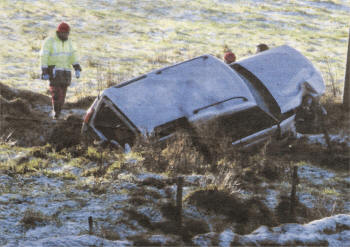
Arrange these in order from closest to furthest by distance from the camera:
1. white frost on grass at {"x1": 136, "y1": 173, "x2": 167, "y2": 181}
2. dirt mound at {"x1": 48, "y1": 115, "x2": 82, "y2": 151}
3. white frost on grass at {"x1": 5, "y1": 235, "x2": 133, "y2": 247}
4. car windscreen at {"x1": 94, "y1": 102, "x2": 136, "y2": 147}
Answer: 1. white frost on grass at {"x1": 5, "y1": 235, "x2": 133, "y2": 247}
2. white frost on grass at {"x1": 136, "y1": 173, "x2": 167, "y2": 181}
3. car windscreen at {"x1": 94, "y1": 102, "x2": 136, "y2": 147}
4. dirt mound at {"x1": 48, "y1": 115, "x2": 82, "y2": 151}

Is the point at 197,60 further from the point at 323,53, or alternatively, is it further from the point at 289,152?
the point at 323,53

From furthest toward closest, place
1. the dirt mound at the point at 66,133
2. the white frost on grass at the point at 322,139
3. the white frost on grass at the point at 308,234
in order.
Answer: the white frost on grass at the point at 322,139 < the dirt mound at the point at 66,133 < the white frost on grass at the point at 308,234

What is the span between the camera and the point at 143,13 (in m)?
19.4

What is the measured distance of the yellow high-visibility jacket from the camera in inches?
356

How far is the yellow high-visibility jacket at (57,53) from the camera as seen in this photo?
905 cm

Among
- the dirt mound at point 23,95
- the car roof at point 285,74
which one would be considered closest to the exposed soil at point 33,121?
the dirt mound at point 23,95

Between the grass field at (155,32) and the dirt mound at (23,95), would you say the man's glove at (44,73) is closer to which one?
the dirt mound at (23,95)

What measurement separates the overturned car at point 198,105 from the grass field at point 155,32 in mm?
3336

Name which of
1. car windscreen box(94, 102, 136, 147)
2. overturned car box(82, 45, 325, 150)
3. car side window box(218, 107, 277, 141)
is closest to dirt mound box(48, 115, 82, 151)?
overturned car box(82, 45, 325, 150)

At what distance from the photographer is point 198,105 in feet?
23.8

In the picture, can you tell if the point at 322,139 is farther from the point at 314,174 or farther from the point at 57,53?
the point at 57,53

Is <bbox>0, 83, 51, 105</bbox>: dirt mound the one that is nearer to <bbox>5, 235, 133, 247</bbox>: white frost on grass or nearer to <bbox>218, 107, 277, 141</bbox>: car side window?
<bbox>218, 107, 277, 141</bbox>: car side window

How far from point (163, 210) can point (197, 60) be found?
3.35 meters

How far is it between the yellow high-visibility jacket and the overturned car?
2.25 metres
